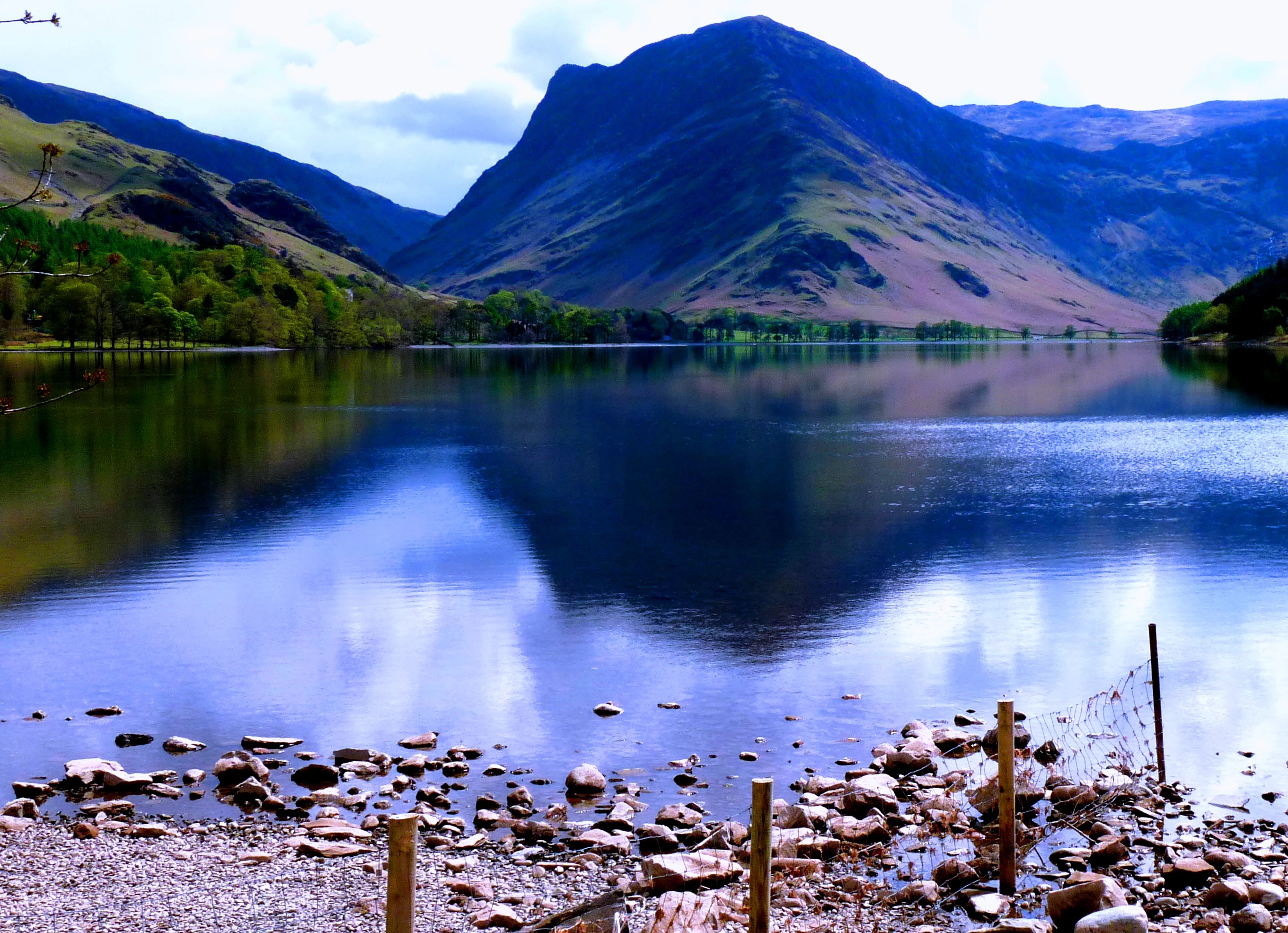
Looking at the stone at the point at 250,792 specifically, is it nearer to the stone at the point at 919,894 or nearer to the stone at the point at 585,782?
the stone at the point at 585,782

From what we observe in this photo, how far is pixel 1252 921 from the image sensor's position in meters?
13.2

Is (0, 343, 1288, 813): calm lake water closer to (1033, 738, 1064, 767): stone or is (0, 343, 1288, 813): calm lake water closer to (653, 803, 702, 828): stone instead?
(653, 803, 702, 828): stone

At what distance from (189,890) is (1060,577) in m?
27.1

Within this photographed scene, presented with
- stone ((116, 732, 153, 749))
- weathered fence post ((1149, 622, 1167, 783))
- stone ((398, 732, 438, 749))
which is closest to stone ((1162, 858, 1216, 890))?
Result: weathered fence post ((1149, 622, 1167, 783))

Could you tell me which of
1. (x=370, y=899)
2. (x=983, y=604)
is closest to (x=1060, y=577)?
(x=983, y=604)

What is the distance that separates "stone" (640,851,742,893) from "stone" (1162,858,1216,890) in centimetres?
554

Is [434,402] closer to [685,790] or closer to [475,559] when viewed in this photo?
[475,559]

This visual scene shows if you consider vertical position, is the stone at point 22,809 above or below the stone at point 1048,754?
above

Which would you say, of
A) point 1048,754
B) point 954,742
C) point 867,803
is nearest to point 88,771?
point 867,803

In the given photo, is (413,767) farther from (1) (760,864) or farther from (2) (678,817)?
(1) (760,864)

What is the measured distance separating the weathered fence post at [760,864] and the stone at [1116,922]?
156 inches

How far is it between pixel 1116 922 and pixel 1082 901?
88cm

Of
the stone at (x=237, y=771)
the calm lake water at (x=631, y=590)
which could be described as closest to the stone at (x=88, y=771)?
the calm lake water at (x=631, y=590)

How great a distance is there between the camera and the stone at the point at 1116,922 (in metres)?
12.5
